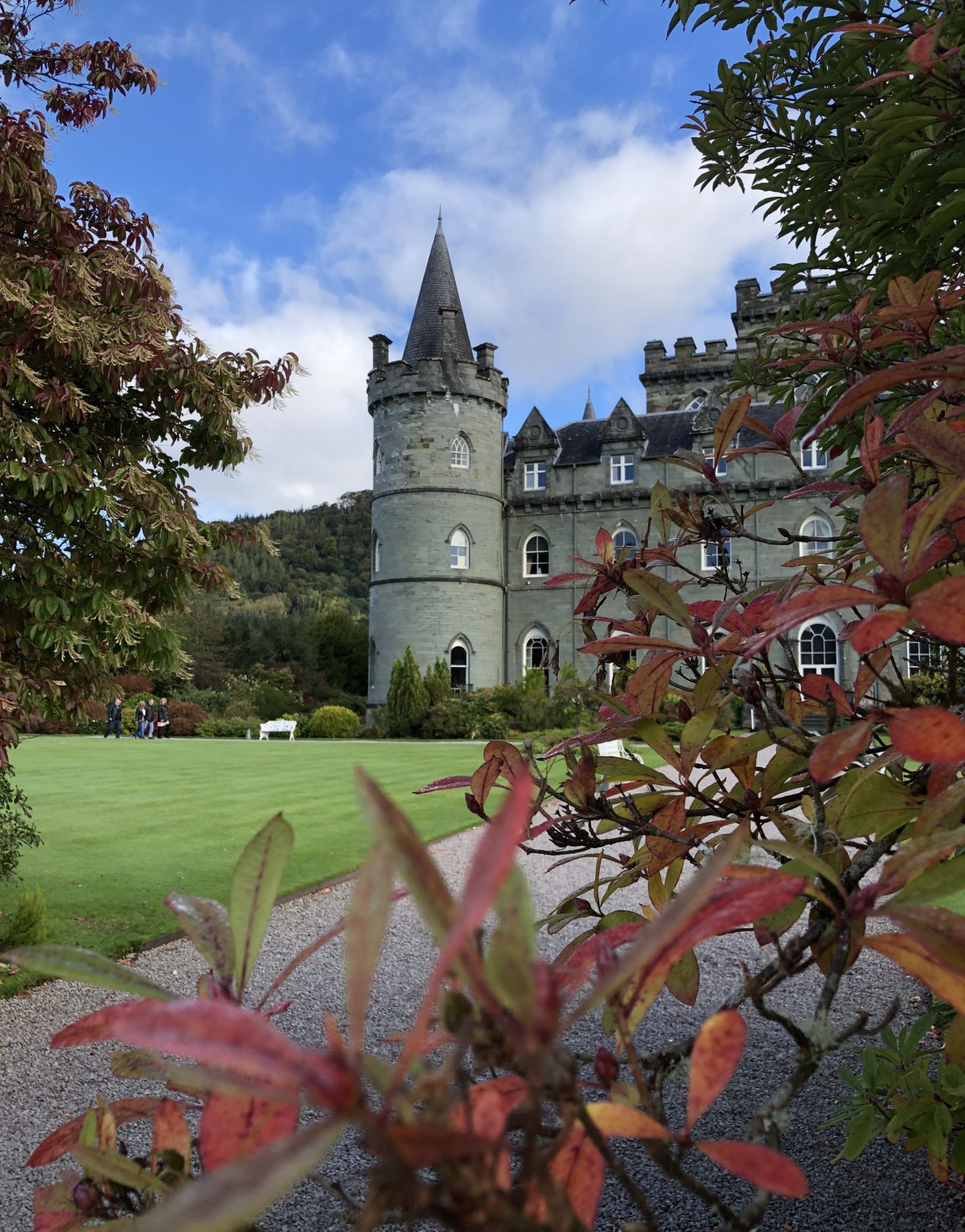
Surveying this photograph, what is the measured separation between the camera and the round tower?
26.2 m

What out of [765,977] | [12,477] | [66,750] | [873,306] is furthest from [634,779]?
[66,750]

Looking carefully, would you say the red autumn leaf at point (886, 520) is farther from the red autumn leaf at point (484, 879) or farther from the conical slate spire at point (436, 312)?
the conical slate spire at point (436, 312)

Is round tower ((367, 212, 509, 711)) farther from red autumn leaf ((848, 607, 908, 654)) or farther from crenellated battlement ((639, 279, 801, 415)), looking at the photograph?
red autumn leaf ((848, 607, 908, 654))

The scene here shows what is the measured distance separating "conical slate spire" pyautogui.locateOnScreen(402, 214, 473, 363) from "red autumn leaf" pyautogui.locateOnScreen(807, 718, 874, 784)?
2741 centimetres

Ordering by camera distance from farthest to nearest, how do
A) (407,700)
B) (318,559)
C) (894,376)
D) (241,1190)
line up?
(318,559) < (407,700) < (894,376) < (241,1190)

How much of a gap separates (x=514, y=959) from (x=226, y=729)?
27.8m

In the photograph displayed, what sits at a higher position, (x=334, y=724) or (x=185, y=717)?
(x=185, y=717)

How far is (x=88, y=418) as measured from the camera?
4480 mm

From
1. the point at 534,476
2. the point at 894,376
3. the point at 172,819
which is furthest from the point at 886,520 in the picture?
the point at 534,476

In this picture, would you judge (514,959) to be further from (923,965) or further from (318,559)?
(318,559)

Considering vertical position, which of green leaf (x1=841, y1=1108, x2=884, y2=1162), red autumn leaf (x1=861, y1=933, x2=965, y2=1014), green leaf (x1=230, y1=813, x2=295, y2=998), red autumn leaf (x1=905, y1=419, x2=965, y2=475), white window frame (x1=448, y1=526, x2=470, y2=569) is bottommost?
green leaf (x1=841, y1=1108, x2=884, y2=1162)

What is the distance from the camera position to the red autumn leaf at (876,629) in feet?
1.83

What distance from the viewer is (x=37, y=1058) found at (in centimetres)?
381

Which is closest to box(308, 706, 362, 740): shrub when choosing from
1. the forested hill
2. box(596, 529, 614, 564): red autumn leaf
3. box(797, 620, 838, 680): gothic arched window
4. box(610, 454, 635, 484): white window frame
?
box(610, 454, 635, 484): white window frame
